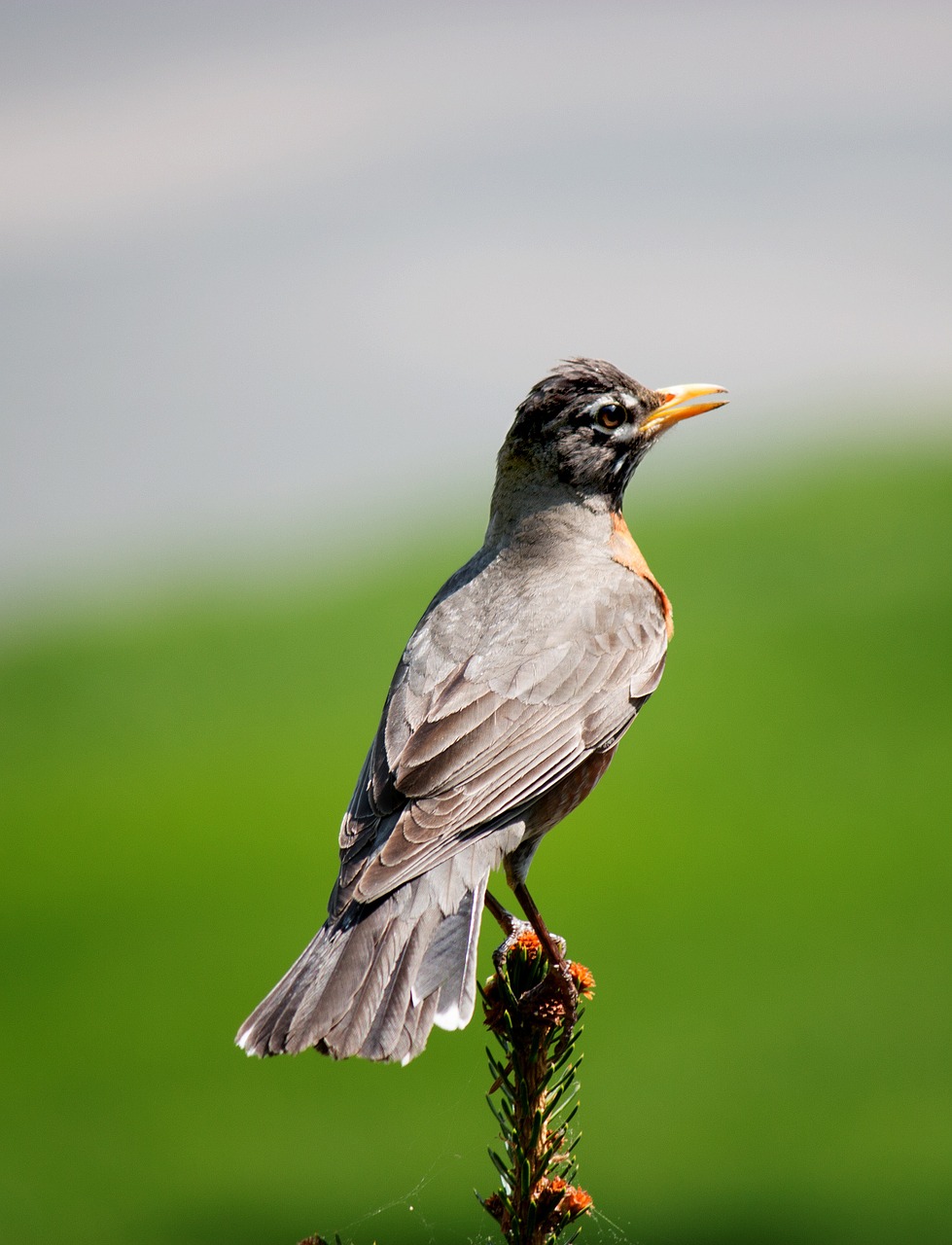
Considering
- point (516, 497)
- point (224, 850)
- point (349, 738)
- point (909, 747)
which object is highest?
point (349, 738)

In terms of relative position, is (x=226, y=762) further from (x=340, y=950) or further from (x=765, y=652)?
(x=340, y=950)

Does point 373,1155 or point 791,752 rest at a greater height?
point 791,752

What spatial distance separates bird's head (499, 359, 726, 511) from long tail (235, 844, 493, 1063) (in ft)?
6.58

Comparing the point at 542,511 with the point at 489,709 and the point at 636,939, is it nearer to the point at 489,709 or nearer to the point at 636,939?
the point at 489,709

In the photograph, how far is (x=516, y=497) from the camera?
17.3ft

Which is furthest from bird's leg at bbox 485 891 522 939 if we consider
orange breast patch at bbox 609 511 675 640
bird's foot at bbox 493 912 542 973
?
orange breast patch at bbox 609 511 675 640

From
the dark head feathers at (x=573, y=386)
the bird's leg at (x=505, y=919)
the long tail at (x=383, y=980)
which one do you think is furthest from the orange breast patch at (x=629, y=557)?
the long tail at (x=383, y=980)

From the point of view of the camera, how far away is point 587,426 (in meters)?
5.14

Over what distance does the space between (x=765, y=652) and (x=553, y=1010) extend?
47.3 feet

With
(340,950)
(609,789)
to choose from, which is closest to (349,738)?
(609,789)

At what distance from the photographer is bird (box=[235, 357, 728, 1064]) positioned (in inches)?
133

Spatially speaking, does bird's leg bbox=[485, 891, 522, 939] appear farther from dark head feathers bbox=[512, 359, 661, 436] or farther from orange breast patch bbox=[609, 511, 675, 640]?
dark head feathers bbox=[512, 359, 661, 436]

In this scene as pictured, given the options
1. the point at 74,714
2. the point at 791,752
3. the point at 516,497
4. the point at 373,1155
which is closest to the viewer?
the point at 516,497

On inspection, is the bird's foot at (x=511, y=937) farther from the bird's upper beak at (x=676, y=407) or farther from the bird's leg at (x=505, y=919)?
the bird's upper beak at (x=676, y=407)
